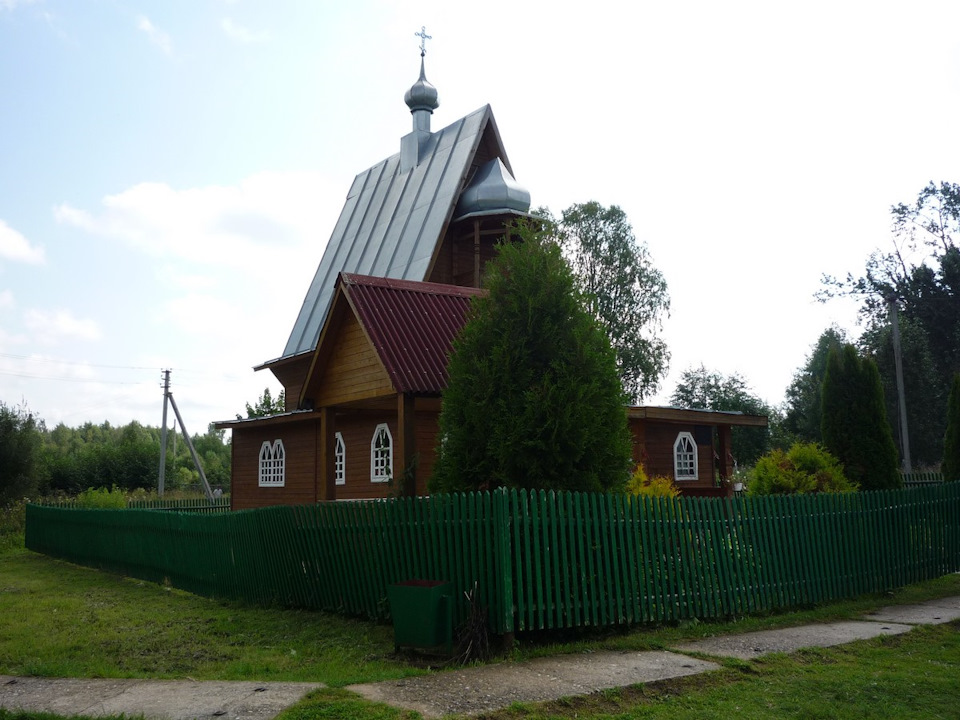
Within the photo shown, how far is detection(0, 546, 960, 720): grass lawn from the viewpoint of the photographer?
6.41 meters

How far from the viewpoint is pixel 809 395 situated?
2048 inches

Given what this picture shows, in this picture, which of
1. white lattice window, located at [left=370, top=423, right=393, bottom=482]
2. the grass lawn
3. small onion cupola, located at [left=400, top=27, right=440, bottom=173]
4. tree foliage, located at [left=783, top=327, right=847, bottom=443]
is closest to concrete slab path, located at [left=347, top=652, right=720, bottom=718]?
the grass lawn

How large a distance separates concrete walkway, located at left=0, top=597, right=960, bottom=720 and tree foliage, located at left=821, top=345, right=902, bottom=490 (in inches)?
414

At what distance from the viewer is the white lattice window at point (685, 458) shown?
2242 cm

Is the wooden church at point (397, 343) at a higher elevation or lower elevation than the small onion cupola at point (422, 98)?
lower

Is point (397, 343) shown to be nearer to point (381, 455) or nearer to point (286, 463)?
point (381, 455)

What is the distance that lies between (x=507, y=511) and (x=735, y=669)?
8.19ft

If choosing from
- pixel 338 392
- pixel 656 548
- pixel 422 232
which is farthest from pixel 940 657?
pixel 422 232

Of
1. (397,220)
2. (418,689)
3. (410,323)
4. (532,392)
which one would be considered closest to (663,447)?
(410,323)

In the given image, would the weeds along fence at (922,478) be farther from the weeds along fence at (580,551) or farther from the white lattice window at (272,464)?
the white lattice window at (272,464)

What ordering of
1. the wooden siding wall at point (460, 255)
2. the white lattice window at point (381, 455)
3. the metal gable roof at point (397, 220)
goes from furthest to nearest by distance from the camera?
the wooden siding wall at point (460, 255), the metal gable roof at point (397, 220), the white lattice window at point (381, 455)

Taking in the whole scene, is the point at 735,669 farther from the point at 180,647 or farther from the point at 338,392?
the point at 338,392

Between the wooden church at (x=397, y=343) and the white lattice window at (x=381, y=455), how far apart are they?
0.04 metres

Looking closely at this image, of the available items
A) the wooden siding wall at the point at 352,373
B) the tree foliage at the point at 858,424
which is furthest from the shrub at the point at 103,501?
the tree foliage at the point at 858,424
